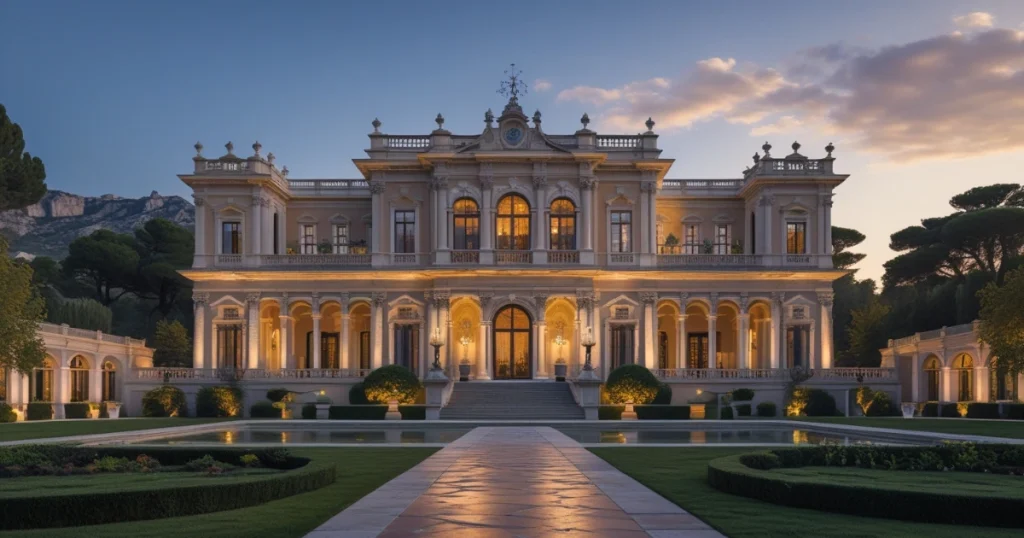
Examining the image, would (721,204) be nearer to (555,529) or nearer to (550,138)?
(550,138)

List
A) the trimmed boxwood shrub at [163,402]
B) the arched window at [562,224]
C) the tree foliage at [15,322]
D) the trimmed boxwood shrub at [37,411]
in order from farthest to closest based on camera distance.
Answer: the arched window at [562,224], the trimmed boxwood shrub at [163,402], the trimmed boxwood shrub at [37,411], the tree foliage at [15,322]

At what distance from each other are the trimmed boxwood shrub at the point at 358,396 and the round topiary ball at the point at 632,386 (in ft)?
36.4

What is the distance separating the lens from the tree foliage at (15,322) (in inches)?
1291

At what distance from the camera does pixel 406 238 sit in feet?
178

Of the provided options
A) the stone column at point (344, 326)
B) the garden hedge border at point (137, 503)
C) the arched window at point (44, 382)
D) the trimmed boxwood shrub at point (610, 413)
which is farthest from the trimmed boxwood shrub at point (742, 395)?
the garden hedge border at point (137, 503)

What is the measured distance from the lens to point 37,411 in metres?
46.8

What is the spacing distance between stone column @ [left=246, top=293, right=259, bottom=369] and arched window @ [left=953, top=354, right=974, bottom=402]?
3651 cm

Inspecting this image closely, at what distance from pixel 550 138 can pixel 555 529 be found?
43.7m

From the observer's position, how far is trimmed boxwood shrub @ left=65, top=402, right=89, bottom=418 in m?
48.1

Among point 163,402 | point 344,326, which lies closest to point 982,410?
point 344,326

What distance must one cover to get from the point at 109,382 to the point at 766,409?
36.2 meters

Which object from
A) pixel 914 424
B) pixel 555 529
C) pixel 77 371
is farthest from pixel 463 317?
pixel 555 529

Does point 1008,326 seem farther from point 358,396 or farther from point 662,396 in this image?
point 358,396

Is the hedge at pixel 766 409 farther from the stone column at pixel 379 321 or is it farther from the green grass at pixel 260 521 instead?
the green grass at pixel 260 521
